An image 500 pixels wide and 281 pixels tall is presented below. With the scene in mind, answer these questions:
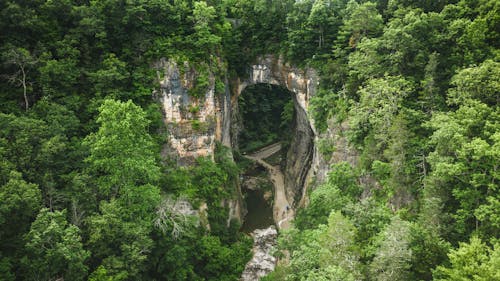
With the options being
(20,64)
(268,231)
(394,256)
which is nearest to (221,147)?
(268,231)

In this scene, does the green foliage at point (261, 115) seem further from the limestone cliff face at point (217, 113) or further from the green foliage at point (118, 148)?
the green foliage at point (118, 148)

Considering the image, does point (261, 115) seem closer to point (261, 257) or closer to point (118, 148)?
point (261, 257)

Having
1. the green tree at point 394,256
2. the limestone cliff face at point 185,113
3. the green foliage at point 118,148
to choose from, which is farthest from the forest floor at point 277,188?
the green tree at point 394,256

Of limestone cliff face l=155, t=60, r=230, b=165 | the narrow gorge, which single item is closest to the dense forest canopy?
limestone cliff face l=155, t=60, r=230, b=165

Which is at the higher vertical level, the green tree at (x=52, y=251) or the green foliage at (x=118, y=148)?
the green foliage at (x=118, y=148)

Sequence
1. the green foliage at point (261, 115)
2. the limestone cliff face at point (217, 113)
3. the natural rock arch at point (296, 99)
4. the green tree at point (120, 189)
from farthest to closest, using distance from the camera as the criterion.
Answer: the green foliage at point (261, 115), the natural rock arch at point (296, 99), the limestone cliff face at point (217, 113), the green tree at point (120, 189)

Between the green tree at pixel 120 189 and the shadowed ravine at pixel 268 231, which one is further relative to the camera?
the shadowed ravine at pixel 268 231

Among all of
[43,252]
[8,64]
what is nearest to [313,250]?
[43,252]
